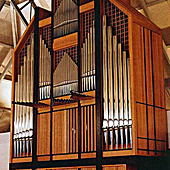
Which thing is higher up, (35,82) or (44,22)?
(44,22)

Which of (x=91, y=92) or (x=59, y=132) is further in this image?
(x=59, y=132)

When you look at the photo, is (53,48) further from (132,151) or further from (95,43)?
(132,151)

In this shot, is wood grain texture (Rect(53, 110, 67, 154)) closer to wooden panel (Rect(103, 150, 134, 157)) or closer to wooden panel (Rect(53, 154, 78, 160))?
wooden panel (Rect(53, 154, 78, 160))

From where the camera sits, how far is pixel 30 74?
1002 centimetres

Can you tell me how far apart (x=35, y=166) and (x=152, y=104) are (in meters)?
2.98

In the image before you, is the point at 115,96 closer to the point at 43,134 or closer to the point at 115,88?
the point at 115,88

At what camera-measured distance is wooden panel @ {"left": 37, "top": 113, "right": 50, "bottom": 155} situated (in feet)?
30.1

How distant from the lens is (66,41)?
9.24m

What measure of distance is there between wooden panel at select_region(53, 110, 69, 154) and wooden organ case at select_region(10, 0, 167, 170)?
0.07ft

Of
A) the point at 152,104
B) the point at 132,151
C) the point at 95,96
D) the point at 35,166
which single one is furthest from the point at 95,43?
the point at 35,166

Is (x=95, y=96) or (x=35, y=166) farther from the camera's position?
(x=35, y=166)

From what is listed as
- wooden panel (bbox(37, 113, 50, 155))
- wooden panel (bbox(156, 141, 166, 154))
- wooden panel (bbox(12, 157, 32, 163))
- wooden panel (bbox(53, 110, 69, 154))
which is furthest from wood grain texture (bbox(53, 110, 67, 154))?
wooden panel (bbox(156, 141, 166, 154))

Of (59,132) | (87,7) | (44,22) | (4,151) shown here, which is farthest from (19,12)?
(59,132)

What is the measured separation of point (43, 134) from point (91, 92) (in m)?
1.65
